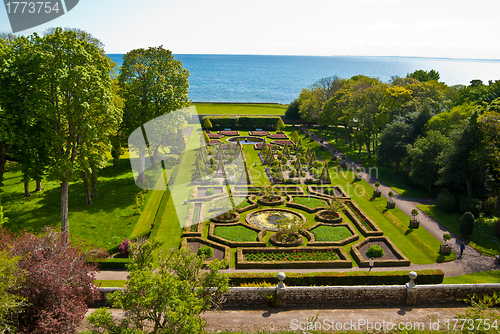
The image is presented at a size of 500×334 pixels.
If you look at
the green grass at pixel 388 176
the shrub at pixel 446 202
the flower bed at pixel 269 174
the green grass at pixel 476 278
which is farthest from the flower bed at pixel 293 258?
the green grass at pixel 388 176

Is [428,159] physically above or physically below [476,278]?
above

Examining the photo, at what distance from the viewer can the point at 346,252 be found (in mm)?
27047

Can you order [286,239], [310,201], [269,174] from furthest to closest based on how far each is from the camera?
[269,174]
[310,201]
[286,239]

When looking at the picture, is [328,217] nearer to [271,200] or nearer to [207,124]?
[271,200]

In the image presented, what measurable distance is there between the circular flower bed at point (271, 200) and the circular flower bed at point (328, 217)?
4.43m

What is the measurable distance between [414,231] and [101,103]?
28679mm

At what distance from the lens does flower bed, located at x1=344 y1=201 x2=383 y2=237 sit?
29653 millimetres

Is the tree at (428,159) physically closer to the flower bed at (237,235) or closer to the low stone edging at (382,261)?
the low stone edging at (382,261)

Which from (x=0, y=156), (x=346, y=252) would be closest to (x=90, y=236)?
(x=0, y=156)

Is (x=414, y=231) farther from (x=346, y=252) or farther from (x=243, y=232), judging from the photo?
(x=243, y=232)

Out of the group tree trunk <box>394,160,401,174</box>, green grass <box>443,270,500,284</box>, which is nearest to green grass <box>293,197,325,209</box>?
green grass <box>443,270,500,284</box>

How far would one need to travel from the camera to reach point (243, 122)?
7319cm

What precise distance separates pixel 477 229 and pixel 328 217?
44.8 ft

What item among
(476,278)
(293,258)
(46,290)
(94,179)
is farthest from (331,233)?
(94,179)
